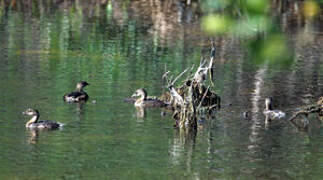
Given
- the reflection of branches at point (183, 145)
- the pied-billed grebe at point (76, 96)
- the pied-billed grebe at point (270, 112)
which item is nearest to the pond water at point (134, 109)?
the reflection of branches at point (183, 145)

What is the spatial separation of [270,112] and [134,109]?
2.27 meters

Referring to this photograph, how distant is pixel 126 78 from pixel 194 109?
4.59 m

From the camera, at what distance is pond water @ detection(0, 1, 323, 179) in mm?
10773

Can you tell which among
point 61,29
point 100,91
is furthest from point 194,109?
point 61,29

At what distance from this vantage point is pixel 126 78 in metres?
17.7

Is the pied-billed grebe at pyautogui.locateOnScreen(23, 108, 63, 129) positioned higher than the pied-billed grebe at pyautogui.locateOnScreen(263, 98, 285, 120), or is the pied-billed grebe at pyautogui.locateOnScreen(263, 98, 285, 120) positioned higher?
the pied-billed grebe at pyautogui.locateOnScreen(23, 108, 63, 129)

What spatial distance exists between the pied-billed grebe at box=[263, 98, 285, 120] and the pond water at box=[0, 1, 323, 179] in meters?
0.26

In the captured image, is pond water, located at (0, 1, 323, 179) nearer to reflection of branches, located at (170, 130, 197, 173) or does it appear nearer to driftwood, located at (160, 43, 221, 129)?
reflection of branches, located at (170, 130, 197, 173)

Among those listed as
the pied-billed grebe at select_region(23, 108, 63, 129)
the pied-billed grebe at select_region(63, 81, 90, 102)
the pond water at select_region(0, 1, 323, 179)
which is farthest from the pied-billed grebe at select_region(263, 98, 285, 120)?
the pied-billed grebe at select_region(23, 108, 63, 129)

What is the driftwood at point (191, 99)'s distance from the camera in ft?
43.3

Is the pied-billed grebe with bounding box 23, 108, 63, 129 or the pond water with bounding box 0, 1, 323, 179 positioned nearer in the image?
the pond water with bounding box 0, 1, 323, 179

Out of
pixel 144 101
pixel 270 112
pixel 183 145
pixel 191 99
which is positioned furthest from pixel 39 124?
pixel 270 112

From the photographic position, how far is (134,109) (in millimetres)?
14711

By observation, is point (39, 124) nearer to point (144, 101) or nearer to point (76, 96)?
point (76, 96)
